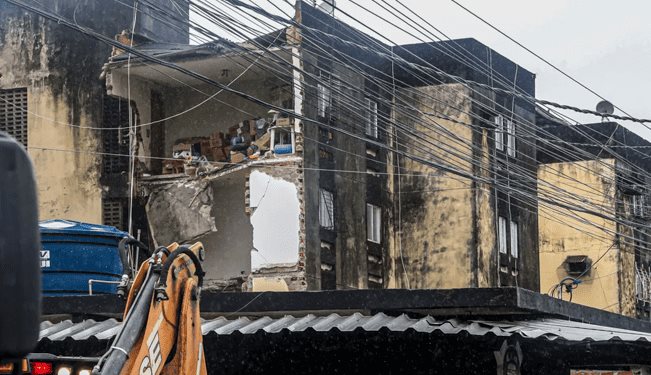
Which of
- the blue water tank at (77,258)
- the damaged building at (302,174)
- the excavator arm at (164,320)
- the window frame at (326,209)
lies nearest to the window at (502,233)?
the damaged building at (302,174)

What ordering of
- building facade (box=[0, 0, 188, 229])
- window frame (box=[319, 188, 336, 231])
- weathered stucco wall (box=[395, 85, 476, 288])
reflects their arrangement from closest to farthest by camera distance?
window frame (box=[319, 188, 336, 231]) → building facade (box=[0, 0, 188, 229]) → weathered stucco wall (box=[395, 85, 476, 288])

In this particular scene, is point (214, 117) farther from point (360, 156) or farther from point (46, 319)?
point (46, 319)

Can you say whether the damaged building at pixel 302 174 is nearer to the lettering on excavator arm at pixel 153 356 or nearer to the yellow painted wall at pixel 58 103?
the yellow painted wall at pixel 58 103

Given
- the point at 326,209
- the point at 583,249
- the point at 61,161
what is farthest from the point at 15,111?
the point at 583,249

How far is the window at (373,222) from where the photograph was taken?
124 ft

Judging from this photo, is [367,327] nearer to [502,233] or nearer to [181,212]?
[181,212]

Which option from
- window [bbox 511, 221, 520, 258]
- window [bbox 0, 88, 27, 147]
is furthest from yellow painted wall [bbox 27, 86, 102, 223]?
window [bbox 511, 221, 520, 258]

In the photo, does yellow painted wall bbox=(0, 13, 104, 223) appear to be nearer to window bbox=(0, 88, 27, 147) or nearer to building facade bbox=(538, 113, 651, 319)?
window bbox=(0, 88, 27, 147)

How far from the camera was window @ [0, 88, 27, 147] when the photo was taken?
3631 centimetres

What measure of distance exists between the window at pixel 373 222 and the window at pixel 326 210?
2.91 m

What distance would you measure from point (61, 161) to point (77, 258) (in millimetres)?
16273

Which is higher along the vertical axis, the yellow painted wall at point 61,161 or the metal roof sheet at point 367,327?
the yellow painted wall at point 61,161

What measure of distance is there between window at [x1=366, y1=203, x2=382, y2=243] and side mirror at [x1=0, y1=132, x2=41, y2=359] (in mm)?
33784

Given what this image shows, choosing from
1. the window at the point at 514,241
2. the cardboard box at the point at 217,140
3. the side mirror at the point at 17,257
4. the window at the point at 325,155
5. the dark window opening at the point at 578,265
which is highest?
the cardboard box at the point at 217,140
